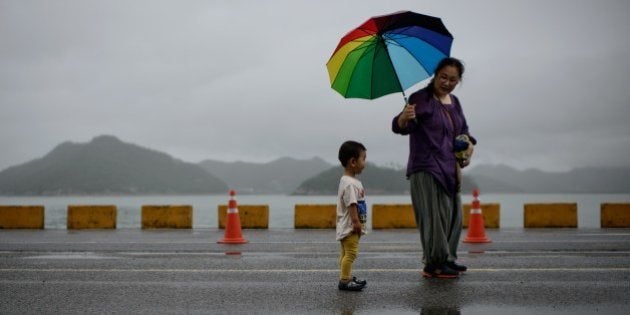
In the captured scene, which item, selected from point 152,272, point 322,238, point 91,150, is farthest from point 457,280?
point 91,150

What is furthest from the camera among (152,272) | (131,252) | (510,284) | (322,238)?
(322,238)

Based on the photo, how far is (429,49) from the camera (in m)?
6.45

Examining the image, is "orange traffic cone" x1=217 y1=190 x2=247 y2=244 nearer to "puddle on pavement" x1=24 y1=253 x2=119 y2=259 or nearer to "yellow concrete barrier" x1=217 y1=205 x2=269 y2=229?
"puddle on pavement" x1=24 y1=253 x2=119 y2=259

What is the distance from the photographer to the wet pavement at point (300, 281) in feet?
16.6

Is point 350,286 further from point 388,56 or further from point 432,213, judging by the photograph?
point 388,56

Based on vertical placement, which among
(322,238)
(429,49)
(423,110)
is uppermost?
(429,49)

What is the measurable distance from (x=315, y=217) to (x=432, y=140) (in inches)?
424

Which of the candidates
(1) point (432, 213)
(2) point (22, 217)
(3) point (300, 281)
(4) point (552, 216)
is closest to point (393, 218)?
(4) point (552, 216)

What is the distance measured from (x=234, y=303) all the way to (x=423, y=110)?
269 cm

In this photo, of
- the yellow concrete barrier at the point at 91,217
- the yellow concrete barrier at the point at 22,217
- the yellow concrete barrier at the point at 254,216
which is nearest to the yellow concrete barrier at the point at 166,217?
the yellow concrete barrier at the point at 91,217

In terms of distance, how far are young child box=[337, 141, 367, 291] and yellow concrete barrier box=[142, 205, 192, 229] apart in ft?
38.7

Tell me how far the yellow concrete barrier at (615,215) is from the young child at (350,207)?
13.5 metres

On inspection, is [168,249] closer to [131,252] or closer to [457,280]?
[131,252]

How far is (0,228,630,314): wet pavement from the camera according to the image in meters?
5.06
